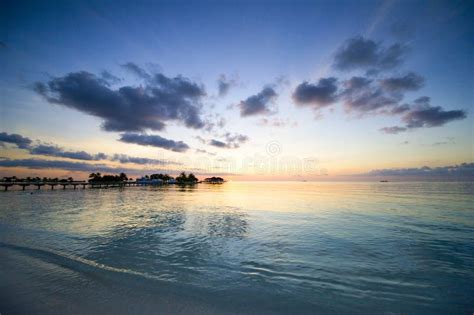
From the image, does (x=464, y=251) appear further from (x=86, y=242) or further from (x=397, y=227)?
(x=86, y=242)

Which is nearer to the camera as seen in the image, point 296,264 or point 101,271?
point 101,271

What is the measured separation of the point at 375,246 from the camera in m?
12.6

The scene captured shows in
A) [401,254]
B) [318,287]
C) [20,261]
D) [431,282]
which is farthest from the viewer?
[401,254]

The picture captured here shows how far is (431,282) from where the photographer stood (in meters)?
8.02

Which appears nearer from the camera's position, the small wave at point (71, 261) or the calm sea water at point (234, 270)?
the calm sea water at point (234, 270)

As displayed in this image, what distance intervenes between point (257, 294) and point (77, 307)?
206 inches

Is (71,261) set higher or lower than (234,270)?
higher

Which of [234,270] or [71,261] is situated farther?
[71,261]

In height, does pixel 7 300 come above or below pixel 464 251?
above

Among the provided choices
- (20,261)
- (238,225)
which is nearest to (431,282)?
(238,225)

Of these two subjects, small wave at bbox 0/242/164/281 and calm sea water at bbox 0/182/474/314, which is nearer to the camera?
calm sea water at bbox 0/182/474/314

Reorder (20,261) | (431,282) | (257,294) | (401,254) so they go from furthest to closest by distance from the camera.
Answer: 1. (401,254)
2. (20,261)
3. (431,282)
4. (257,294)

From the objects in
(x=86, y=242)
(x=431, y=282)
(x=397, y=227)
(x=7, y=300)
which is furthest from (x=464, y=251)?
(x=86, y=242)

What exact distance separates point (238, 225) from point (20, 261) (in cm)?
1362
